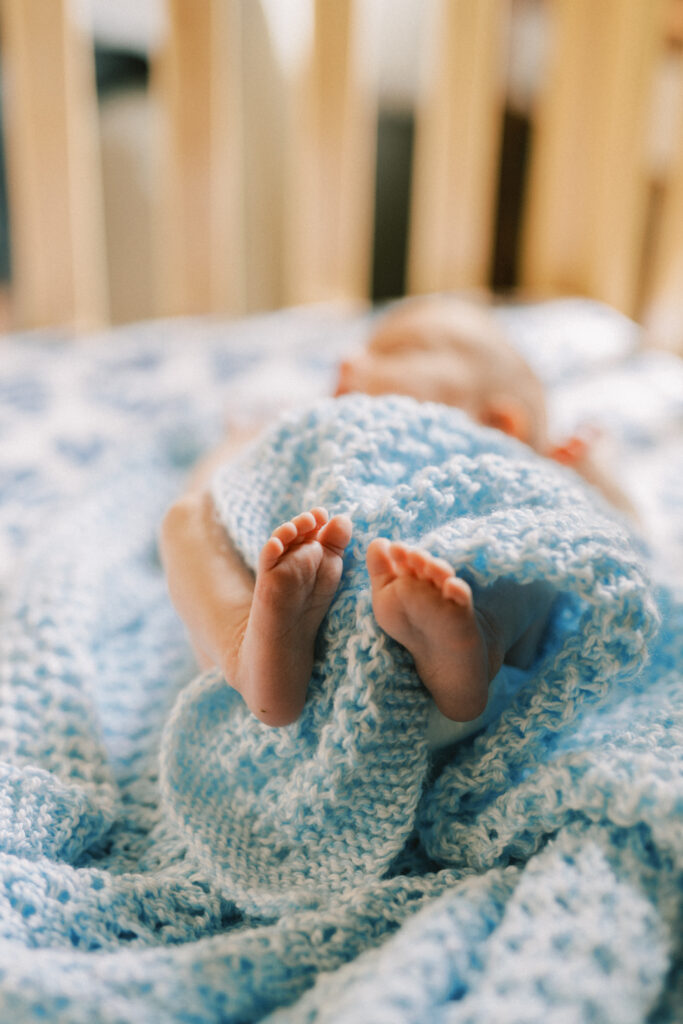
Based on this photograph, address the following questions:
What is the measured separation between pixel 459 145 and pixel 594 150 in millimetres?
334

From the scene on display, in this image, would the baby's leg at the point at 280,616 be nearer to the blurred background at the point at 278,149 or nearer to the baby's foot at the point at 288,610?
the baby's foot at the point at 288,610

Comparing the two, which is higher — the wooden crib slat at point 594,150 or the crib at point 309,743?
the wooden crib slat at point 594,150

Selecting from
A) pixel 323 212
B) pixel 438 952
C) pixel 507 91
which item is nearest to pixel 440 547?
pixel 438 952

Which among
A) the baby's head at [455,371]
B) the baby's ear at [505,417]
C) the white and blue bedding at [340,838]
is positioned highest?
the baby's head at [455,371]

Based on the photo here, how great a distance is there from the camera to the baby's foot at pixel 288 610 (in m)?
0.51

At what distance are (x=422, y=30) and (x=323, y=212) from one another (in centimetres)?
70

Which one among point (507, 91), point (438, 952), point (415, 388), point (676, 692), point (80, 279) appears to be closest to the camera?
point (438, 952)

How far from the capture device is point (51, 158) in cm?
172

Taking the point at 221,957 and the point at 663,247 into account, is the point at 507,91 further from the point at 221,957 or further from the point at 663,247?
the point at 221,957

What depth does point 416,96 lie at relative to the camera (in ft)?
7.70

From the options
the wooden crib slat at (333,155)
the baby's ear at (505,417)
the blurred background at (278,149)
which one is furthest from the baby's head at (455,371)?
the wooden crib slat at (333,155)

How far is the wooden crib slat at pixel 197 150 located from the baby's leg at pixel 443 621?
1587mm

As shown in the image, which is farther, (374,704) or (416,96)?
(416,96)

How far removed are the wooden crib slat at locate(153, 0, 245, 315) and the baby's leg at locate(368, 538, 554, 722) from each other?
1587 mm
